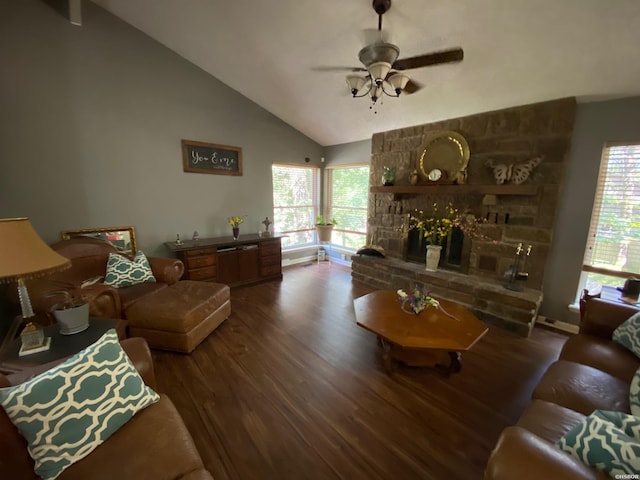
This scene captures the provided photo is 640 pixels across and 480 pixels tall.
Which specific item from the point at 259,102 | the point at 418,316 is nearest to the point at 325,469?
the point at 418,316

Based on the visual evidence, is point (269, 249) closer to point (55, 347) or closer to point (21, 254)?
point (55, 347)

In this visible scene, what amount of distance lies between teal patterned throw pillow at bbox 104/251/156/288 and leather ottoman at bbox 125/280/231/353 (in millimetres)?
397

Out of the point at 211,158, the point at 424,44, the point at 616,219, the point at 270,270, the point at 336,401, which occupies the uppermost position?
the point at 424,44

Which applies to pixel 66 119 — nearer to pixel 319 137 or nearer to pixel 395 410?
pixel 319 137

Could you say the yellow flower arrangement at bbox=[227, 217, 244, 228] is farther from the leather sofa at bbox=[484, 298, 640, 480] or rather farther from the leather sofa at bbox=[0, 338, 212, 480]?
the leather sofa at bbox=[484, 298, 640, 480]

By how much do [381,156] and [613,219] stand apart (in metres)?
2.86

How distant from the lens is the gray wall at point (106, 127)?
2.69m

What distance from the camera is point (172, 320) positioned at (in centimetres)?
234

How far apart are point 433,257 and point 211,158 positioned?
3.61 meters

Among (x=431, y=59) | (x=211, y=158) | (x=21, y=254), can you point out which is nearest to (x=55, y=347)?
(x=21, y=254)

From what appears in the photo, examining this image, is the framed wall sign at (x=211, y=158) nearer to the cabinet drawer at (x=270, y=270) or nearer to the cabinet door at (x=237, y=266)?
the cabinet door at (x=237, y=266)

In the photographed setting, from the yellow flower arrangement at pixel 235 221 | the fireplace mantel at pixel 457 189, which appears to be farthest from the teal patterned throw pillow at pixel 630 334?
the yellow flower arrangement at pixel 235 221

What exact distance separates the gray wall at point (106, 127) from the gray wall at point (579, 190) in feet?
14.0

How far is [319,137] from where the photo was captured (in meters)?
5.05
